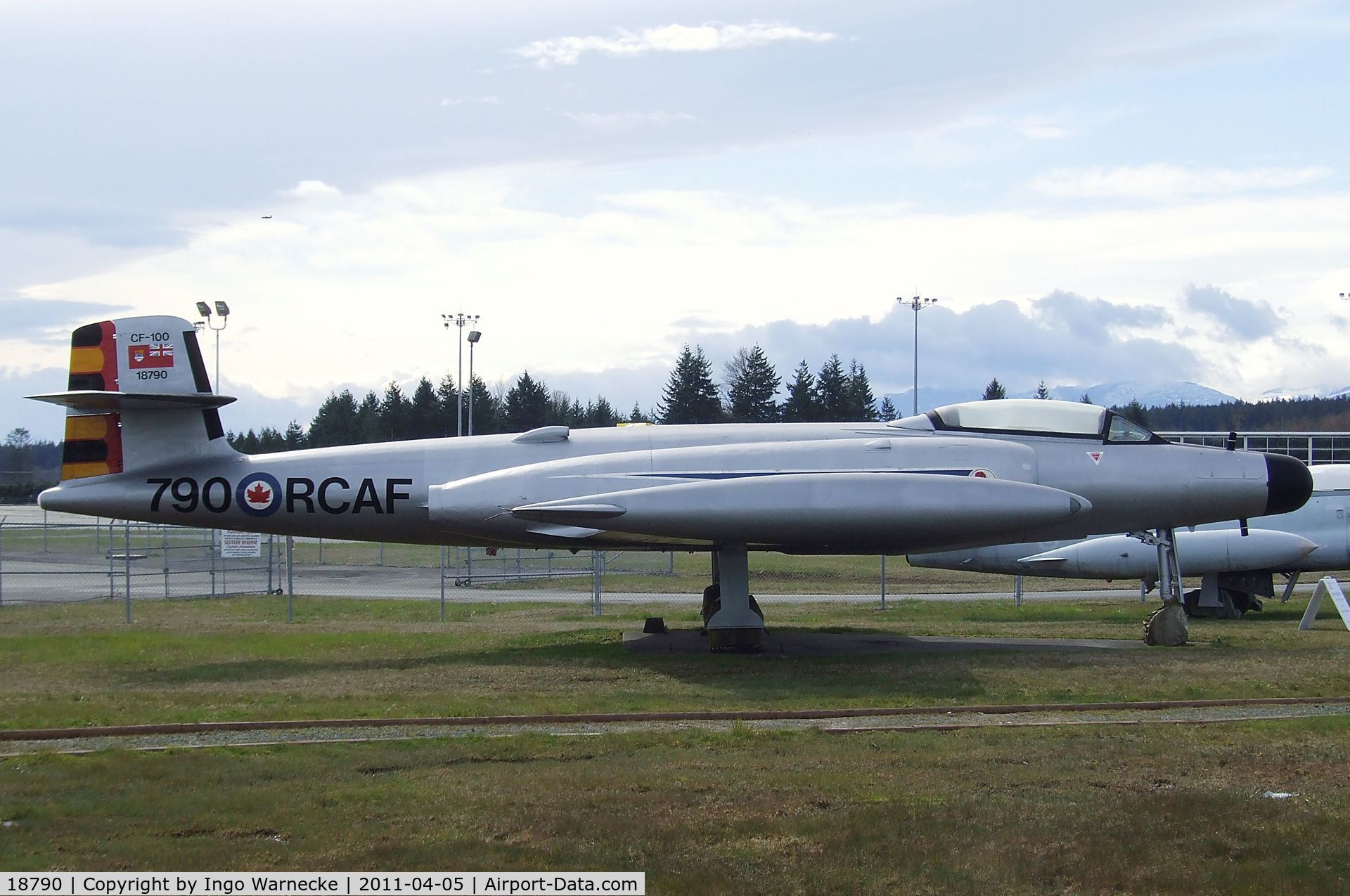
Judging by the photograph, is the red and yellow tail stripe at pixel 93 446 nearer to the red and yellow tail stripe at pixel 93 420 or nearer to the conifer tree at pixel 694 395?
the red and yellow tail stripe at pixel 93 420

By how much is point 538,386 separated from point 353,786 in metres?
60.1

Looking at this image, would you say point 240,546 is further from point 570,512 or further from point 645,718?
point 645,718

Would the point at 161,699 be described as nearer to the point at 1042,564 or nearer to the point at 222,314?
the point at 1042,564

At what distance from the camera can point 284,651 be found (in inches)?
633

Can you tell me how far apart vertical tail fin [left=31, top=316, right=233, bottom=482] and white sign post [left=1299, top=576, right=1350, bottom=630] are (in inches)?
633

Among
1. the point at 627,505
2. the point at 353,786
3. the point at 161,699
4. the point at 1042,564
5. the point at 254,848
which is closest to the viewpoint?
the point at 254,848

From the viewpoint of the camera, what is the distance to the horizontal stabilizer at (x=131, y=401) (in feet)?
49.5

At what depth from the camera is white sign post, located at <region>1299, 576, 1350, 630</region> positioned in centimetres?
1694

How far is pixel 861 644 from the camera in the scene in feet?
54.2

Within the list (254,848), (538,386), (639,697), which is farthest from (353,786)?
(538,386)

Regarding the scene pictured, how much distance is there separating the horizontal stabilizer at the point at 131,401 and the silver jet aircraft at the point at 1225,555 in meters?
11.9

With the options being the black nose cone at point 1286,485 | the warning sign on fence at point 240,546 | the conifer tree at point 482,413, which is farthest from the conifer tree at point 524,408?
the black nose cone at point 1286,485

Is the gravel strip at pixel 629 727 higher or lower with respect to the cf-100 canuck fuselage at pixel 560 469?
lower

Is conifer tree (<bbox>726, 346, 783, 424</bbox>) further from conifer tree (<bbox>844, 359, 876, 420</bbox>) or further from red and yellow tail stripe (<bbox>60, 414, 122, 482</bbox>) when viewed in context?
red and yellow tail stripe (<bbox>60, 414, 122, 482</bbox>)
